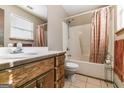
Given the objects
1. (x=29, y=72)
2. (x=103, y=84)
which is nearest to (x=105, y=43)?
(x=103, y=84)

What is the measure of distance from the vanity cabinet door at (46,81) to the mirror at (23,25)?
0.63 m

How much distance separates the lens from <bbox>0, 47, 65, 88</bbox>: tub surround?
0.80 meters

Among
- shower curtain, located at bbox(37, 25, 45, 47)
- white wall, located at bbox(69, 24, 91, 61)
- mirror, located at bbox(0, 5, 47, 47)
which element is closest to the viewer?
mirror, located at bbox(0, 5, 47, 47)

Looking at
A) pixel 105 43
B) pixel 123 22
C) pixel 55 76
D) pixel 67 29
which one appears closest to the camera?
pixel 55 76

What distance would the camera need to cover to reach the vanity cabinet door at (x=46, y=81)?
1.25 meters

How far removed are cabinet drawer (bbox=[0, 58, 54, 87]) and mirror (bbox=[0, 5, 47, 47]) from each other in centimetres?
55

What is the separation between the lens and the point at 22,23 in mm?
1703

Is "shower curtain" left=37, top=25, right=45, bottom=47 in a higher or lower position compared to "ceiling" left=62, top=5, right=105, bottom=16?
lower

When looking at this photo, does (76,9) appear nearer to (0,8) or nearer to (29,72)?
(0,8)

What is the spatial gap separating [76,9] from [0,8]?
245cm

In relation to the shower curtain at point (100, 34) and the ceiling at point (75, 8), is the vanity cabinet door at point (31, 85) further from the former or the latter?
the ceiling at point (75, 8)

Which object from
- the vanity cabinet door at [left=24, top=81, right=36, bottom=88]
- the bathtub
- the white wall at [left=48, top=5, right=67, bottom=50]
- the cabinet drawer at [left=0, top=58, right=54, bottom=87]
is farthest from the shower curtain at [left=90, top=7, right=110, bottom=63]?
the vanity cabinet door at [left=24, top=81, right=36, bottom=88]

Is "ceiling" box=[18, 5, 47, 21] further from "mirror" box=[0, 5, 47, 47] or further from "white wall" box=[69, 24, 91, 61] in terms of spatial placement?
"white wall" box=[69, 24, 91, 61]

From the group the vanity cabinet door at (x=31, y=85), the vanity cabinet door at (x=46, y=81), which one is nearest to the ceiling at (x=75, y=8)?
the vanity cabinet door at (x=46, y=81)
